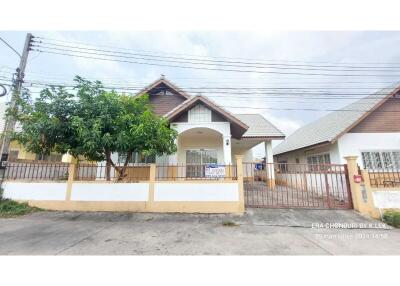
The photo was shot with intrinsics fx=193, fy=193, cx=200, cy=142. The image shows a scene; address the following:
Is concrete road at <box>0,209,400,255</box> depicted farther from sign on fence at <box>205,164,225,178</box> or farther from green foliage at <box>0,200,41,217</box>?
sign on fence at <box>205,164,225,178</box>

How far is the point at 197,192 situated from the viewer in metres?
7.33

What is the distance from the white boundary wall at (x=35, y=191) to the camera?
7.72m

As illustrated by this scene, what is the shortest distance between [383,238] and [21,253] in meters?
8.94

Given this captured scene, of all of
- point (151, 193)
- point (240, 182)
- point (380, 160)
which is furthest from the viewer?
point (380, 160)

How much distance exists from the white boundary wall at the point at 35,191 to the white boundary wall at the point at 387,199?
11.9 metres

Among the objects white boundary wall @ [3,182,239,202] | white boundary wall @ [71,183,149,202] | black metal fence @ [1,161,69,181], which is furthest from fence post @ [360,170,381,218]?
black metal fence @ [1,161,69,181]

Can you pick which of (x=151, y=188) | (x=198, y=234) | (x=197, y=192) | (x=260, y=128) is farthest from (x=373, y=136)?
(x=151, y=188)

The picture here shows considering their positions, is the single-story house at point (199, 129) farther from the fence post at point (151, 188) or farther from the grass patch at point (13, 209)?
the grass patch at point (13, 209)

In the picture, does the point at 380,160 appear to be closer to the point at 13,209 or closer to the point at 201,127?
the point at 201,127

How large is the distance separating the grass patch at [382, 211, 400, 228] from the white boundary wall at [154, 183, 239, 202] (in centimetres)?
507

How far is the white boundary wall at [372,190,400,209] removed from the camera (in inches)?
274

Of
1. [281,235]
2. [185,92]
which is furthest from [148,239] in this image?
[185,92]

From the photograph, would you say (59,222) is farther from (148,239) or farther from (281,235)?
(281,235)

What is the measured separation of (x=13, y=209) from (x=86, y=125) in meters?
4.67
